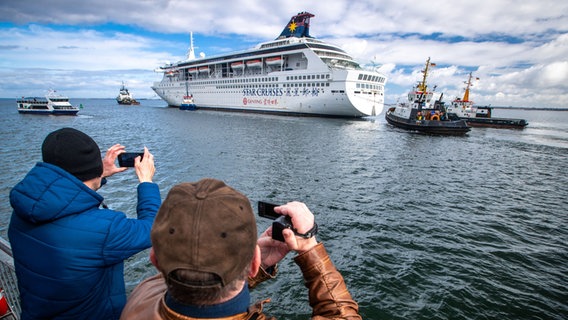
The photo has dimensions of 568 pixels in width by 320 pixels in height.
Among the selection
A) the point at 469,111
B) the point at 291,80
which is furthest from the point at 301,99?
the point at 469,111

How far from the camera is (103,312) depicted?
1556mm

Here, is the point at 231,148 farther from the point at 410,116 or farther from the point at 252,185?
the point at 410,116

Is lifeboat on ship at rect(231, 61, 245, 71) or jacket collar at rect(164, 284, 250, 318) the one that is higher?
lifeboat on ship at rect(231, 61, 245, 71)

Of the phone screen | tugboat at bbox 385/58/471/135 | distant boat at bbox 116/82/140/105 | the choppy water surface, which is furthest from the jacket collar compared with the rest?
distant boat at bbox 116/82/140/105

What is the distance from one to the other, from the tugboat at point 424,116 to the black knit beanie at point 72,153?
32.4 metres

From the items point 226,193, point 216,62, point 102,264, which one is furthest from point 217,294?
point 216,62

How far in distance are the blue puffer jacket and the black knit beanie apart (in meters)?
0.08

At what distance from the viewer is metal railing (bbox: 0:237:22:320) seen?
2.18 metres

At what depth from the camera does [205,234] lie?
83 centimetres

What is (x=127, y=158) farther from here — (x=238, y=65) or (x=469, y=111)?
(x=469, y=111)

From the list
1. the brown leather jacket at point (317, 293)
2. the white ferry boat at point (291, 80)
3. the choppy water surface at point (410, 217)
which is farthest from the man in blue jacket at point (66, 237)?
the white ferry boat at point (291, 80)

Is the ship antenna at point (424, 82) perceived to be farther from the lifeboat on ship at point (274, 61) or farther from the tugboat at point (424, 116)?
the lifeboat on ship at point (274, 61)

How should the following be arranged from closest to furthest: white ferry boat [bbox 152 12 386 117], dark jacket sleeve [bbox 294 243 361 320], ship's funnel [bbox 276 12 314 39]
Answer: dark jacket sleeve [bbox 294 243 361 320] < white ferry boat [bbox 152 12 386 117] < ship's funnel [bbox 276 12 314 39]

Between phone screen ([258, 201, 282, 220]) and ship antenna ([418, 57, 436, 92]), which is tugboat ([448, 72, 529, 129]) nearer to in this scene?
ship antenna ([418, 57, 436, 92])
